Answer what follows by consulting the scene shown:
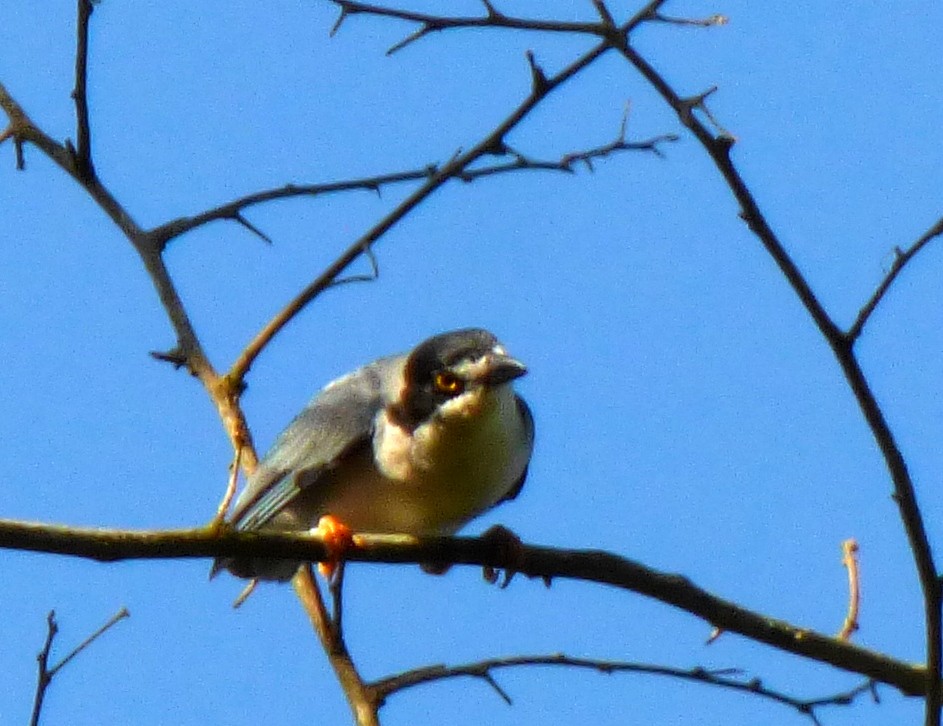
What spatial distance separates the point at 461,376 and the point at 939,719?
2.66m

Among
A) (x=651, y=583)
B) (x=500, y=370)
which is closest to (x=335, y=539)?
(x=651, y=583)

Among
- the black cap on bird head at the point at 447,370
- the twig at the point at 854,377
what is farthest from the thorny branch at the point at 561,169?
the black cap on bird head at the point at 447,370

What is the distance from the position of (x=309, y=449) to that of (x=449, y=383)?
65cm

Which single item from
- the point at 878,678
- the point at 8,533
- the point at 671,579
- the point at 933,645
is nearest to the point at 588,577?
the point at 671,579

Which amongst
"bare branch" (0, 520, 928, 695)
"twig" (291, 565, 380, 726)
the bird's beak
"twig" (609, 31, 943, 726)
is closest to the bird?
the bird's beak

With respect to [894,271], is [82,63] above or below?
above

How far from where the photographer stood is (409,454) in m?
5.55

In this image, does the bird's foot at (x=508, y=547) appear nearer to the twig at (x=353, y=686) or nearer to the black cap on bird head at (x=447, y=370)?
the twig at (x=353, y=686)

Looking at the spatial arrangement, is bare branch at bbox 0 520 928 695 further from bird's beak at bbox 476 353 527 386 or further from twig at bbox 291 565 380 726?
bird's beak at bbox 476 353 527 386

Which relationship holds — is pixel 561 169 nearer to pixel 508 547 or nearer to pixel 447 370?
pixel 447 370

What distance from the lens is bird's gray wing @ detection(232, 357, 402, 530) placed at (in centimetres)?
569

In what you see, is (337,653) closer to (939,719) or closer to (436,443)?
(436,443)

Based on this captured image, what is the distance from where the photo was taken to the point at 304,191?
5.50m

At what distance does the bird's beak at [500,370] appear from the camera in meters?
5.34
